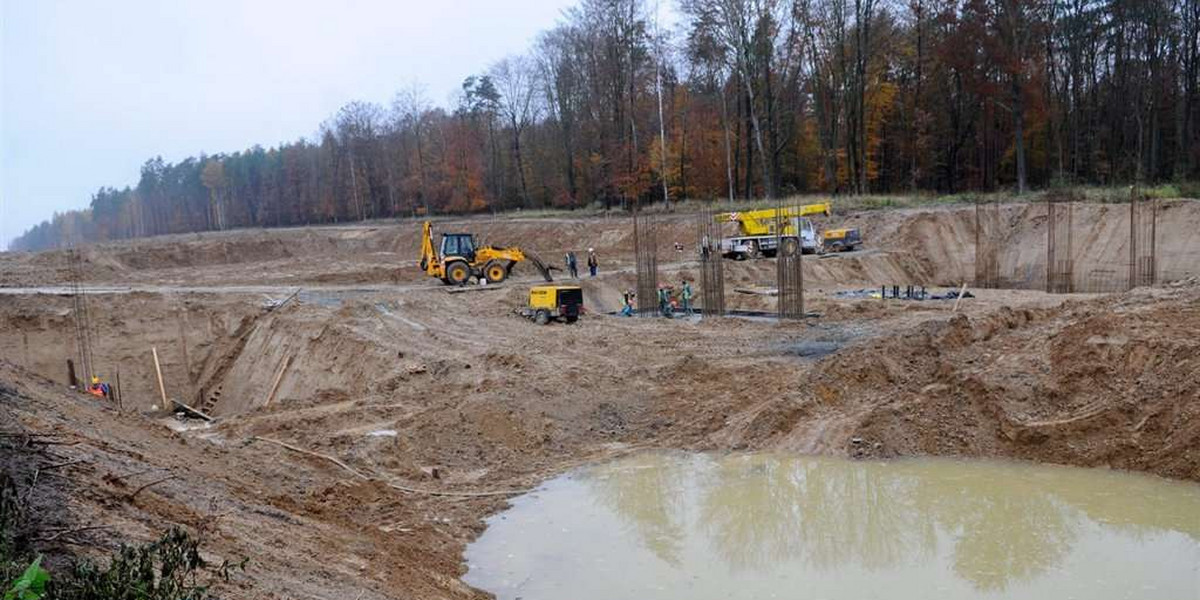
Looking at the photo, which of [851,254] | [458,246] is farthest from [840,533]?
[851,254]

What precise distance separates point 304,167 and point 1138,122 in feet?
259

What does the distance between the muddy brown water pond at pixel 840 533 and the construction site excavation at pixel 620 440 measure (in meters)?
0.04

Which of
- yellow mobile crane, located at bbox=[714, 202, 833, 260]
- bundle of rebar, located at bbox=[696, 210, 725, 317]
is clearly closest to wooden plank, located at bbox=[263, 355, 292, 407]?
bundle of rebar, located at bbox=[696, 210, 725, 317]

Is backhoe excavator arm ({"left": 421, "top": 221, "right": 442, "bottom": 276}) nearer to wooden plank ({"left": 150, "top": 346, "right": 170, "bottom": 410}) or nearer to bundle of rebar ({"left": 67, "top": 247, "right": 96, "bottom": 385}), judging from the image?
wooden plank ({"left": 150, "top": 346, "right": 170, "bottom": 410})

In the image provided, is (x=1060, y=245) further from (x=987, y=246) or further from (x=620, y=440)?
(x=620, y=440)

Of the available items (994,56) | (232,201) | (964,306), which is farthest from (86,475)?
(232,201)

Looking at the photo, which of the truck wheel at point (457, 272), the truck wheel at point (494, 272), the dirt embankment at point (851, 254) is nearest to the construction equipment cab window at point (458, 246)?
the truck wheel at point (457, 272)

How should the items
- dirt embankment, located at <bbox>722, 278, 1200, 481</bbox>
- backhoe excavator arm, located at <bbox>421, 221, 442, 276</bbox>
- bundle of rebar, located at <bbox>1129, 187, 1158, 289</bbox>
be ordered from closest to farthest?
dirt embankment, located at <bbox>722, 278, 1200, 481</bbox> → bundle of rebar, located at <bbox>1129, 187, 1158, 289</bbox> → backhoe excavator arm, located at <bbox>421, 221, 442, 276</bbox>

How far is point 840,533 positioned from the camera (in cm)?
970

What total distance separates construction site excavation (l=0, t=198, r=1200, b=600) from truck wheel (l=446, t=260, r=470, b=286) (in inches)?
92.2

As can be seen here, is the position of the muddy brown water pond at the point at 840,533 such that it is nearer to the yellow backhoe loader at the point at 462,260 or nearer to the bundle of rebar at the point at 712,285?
the bundle of rebar at the point at 712,285

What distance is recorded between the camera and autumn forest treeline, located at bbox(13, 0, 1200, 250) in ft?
135

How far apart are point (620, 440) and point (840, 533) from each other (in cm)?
456

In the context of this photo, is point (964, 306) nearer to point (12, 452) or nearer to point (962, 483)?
point (962, 483)
